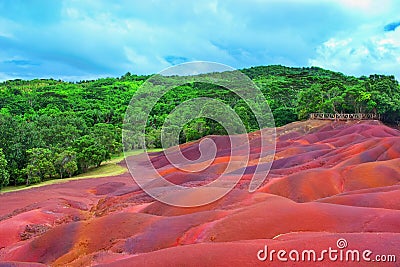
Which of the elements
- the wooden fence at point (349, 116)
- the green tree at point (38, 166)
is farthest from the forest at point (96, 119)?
the wooden fence at point (349, 116)

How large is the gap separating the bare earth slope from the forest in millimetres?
11433

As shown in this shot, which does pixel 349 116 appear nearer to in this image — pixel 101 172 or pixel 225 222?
pixel 101 172

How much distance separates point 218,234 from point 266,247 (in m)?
4.67

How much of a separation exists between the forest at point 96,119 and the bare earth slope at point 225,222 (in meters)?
11.4

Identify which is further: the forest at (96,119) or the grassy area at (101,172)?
the forest at (96,119)

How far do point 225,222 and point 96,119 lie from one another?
7474 cm

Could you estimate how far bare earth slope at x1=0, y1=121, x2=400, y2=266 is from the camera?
11.2m

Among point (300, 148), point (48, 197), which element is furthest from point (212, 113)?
point (48, 197)

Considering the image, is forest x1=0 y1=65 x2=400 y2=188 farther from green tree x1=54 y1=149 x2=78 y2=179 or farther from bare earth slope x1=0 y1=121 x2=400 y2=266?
bare earth slope x1=0 y1=121 x2=400 y2=266

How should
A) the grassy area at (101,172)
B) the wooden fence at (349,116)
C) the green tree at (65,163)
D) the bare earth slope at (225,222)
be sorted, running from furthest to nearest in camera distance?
1. the wooden fence at (349,116)
2. the green tree at (65,163)
3. the grassy area at (101,172)
4. the bare earth slope at (225,222)

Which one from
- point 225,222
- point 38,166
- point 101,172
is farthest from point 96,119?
point 225,222

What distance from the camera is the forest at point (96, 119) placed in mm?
46938

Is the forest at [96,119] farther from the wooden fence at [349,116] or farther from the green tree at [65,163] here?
the wooden fence at [349,116]

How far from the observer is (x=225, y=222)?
Result: 16.1 metres
